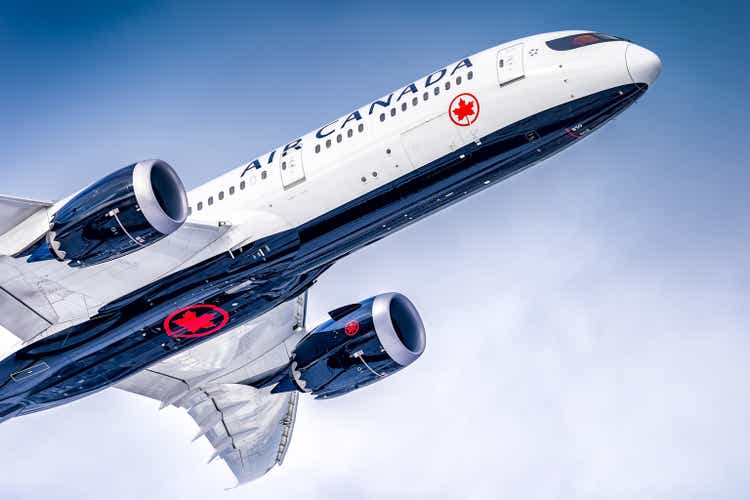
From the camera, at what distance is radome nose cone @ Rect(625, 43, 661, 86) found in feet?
84.2

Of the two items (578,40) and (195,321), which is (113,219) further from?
(578,40)

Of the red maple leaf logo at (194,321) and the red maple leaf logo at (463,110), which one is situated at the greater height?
the red maple leaf logo at (463,110)

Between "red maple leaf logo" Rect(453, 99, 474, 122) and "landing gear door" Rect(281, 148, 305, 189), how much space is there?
4.21 metres

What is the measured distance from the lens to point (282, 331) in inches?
1388

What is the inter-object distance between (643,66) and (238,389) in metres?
17.2

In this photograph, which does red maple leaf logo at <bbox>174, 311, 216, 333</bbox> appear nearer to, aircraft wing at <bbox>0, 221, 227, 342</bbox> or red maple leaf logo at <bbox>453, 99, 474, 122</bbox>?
aircraft wing at <bbox>0, 221, 227, 342</bbox>

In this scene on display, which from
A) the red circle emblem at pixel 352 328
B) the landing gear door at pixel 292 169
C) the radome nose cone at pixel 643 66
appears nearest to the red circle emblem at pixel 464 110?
the radome nose cone at pixel 643 66

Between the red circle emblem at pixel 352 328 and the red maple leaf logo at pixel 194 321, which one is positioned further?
the red circle emblem at pixel 352 328

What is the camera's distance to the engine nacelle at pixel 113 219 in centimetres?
2477

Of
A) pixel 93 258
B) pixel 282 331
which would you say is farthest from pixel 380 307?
pixel 93 258

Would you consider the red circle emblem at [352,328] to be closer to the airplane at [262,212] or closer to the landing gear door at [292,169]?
the airplane at [262,212]

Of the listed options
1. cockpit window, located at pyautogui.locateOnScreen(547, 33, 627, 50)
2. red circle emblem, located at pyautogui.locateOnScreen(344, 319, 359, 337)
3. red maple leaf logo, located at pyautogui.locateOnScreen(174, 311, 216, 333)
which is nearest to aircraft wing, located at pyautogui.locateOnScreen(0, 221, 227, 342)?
red maple leaf logo, located at pyautogui.locateOnScreen(174, 311, 216, 333)

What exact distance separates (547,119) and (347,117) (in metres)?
5.34

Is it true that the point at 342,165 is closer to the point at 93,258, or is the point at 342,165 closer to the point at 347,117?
the point at 347,117
